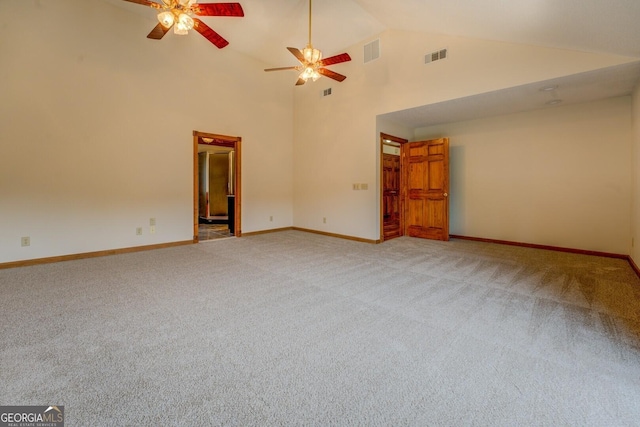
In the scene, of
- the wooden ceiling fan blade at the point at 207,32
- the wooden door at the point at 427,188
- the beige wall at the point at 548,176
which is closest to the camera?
the wooden ceiling fan blade at the point at 207,32

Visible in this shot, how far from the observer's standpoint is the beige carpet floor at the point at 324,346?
1356 mm

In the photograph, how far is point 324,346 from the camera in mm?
1898

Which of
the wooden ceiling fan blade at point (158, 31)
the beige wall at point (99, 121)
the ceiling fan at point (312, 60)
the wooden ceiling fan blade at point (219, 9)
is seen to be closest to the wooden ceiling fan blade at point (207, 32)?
the wooden ceiling fan blade at point (219, 9)

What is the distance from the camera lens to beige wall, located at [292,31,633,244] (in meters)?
3.68

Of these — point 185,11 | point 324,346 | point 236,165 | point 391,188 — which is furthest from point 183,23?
point 391,188

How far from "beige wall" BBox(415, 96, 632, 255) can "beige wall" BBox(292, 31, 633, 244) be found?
1.35 feet

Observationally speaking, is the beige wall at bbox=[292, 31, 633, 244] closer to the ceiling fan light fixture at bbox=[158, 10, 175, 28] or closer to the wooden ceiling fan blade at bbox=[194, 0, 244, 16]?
the wooden ceiling fan blade at bbox=[194, 0, 244, 16]

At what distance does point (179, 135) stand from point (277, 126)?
7.88 feet

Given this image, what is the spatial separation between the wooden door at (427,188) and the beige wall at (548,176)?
531 millimetres

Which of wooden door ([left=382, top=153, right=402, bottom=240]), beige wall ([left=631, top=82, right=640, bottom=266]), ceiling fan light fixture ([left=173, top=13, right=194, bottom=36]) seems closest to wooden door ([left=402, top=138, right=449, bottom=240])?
wooden door ([left=382, top=153, right=402, bottom=240])

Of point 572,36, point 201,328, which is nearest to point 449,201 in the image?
point 572,36

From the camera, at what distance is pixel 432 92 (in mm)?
4504

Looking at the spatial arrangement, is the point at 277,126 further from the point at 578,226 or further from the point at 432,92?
the point at 578,226

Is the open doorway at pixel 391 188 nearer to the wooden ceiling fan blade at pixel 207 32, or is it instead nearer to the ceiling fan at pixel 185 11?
the wooden ceiling fan blade at pixel 207 32
